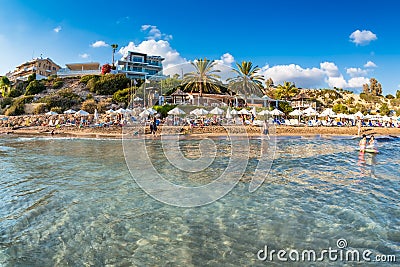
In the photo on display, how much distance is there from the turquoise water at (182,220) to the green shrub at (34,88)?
52510 mm

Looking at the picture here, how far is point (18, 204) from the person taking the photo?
6.27 metres

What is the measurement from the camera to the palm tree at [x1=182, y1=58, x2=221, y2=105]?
37594 mm

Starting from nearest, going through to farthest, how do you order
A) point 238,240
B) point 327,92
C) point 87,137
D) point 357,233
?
point 238,240
point 357,233
point 87,137
point 327,92

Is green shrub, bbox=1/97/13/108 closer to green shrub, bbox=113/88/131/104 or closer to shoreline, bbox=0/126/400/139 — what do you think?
green shrub, bbox=113/88/131/104

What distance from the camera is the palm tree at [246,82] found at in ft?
151

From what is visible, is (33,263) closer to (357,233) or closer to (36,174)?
(357,233)

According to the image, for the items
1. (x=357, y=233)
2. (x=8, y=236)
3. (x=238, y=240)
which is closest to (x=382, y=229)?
(x=357, y=233)

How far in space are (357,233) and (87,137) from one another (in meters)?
23.8

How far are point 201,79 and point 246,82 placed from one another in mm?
11342

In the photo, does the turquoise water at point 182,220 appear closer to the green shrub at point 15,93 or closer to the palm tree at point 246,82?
the palm tree at point 246,82

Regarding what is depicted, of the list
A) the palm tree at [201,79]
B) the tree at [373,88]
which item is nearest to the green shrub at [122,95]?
the palm tree at [201,79]

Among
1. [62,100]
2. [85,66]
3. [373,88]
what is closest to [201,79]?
[62,100]

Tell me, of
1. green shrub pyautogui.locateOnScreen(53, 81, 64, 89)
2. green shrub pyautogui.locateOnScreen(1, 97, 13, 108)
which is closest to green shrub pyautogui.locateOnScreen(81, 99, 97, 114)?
Answer: green shrub pyautogui.locateOnScreen(53, 81, 64, 89)

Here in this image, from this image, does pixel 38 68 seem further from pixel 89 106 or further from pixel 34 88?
pixel 89 106
